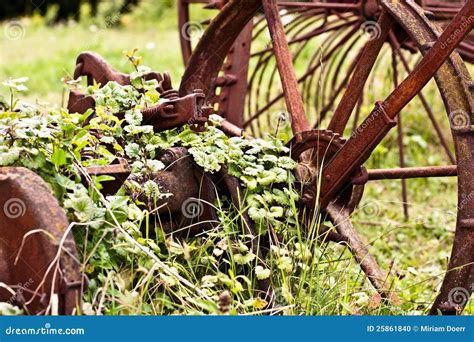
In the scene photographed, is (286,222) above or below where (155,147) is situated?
below

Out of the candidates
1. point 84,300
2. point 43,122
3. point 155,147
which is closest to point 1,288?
point 84,300

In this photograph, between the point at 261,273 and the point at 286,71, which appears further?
the point at 286,71

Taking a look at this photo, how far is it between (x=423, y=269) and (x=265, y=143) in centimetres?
149

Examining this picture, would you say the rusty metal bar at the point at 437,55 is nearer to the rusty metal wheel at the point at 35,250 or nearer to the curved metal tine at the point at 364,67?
the curved metal tine at the point at 364,67

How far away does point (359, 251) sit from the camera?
319cm

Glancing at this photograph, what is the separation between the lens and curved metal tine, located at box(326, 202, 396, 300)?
312 cm

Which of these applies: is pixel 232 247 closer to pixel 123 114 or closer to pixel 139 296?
pixel 139 296

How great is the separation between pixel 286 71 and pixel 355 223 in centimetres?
178

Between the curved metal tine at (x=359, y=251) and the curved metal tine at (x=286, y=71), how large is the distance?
34 cm

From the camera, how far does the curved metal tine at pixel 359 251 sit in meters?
3.12

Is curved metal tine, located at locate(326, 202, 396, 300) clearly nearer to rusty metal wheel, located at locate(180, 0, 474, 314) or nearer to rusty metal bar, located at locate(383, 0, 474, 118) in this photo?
rusty metal wheel, located at locate(180, 0, 474, 314)

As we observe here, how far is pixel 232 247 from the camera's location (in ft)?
10.0

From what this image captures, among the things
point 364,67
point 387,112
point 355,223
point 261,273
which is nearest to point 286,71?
point 364,67

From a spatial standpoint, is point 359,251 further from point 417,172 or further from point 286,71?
point 286,71
